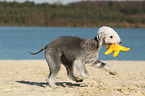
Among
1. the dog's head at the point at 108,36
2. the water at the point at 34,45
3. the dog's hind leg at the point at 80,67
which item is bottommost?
the water at the point at 34,45

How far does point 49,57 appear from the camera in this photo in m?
7.46

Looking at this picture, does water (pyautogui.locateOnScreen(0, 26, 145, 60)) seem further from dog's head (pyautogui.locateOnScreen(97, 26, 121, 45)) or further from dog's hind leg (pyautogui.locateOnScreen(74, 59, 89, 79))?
dog's head (pyautogui.locateOnScreen(97, 26, 121, 45))

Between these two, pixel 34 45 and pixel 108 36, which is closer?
pixel 108 36

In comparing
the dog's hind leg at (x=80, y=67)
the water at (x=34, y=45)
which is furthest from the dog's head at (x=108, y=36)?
the water at (x=34, y=45)

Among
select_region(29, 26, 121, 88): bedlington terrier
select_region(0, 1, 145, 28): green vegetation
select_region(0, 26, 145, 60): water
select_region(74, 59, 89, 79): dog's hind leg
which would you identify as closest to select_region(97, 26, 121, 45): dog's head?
select_region(29, 26, 121, 88): bedlington terrier

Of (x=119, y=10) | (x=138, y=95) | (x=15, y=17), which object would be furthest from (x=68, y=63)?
(x=119, y=10)

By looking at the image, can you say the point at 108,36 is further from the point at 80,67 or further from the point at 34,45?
the point at 34,45

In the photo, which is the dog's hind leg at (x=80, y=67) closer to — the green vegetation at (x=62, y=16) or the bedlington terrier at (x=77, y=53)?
the bedlington terrier at (x=77, y=53)

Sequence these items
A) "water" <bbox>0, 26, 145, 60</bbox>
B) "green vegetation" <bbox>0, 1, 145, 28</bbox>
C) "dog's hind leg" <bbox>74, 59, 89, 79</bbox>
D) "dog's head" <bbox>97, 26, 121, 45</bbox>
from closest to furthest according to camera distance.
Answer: "dog's head" <bbox>97, 26, 121, 45</bbox>
"dog's hind leg" <bbox>74, 59, 89, 79</bbox>
"water" <bbox>0, 26, 145, 60</bbox>
"green vegetation" <bbox>0, 1, 145, 28</bbox>

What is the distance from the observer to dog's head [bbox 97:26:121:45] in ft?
23.0

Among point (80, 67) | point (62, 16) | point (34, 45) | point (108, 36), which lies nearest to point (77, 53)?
point (80, 67)

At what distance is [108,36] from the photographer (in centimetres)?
702

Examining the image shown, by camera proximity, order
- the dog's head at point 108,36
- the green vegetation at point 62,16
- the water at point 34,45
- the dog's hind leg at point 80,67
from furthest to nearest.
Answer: the green vegetation at point 62,16 → the water at point 34,45 → the dog's hind leg at point 80,67 → the dog's head at point 108,36

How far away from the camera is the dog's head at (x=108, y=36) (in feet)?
23.0
